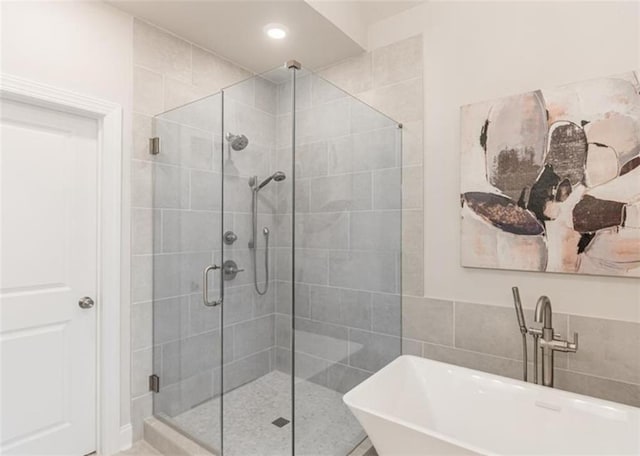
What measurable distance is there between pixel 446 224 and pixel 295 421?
137 cm

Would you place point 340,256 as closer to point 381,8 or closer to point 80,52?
point 381,8

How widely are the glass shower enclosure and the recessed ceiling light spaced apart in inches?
18.1

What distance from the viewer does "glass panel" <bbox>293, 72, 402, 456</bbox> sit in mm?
1744

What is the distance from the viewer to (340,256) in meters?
1.98

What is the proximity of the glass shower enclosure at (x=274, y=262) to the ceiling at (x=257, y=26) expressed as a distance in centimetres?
44

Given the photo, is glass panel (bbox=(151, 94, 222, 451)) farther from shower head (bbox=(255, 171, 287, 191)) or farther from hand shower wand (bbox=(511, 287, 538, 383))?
hand shower wand (bbox=(511, 287, 538, 383))

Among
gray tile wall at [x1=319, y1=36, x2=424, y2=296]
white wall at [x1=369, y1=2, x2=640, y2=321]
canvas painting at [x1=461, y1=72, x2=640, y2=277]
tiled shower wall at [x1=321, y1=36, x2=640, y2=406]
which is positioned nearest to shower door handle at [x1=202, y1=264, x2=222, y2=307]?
gray tile wall at [x1=319, y1=36, x2=424, y2=296]

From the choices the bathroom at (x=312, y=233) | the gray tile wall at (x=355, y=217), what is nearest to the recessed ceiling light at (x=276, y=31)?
the bathroom at (x=312, y=233)

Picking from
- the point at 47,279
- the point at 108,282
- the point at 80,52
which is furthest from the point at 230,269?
the point at 80,52

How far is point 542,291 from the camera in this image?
182 centimetres

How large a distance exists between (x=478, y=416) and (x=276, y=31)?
2.45 m

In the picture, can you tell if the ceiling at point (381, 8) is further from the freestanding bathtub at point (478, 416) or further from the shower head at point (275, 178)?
the freestanding bathtub at point (478, 416)

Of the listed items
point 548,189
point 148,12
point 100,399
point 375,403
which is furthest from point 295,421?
point 148,12

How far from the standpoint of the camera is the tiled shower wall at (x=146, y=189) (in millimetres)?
2135
